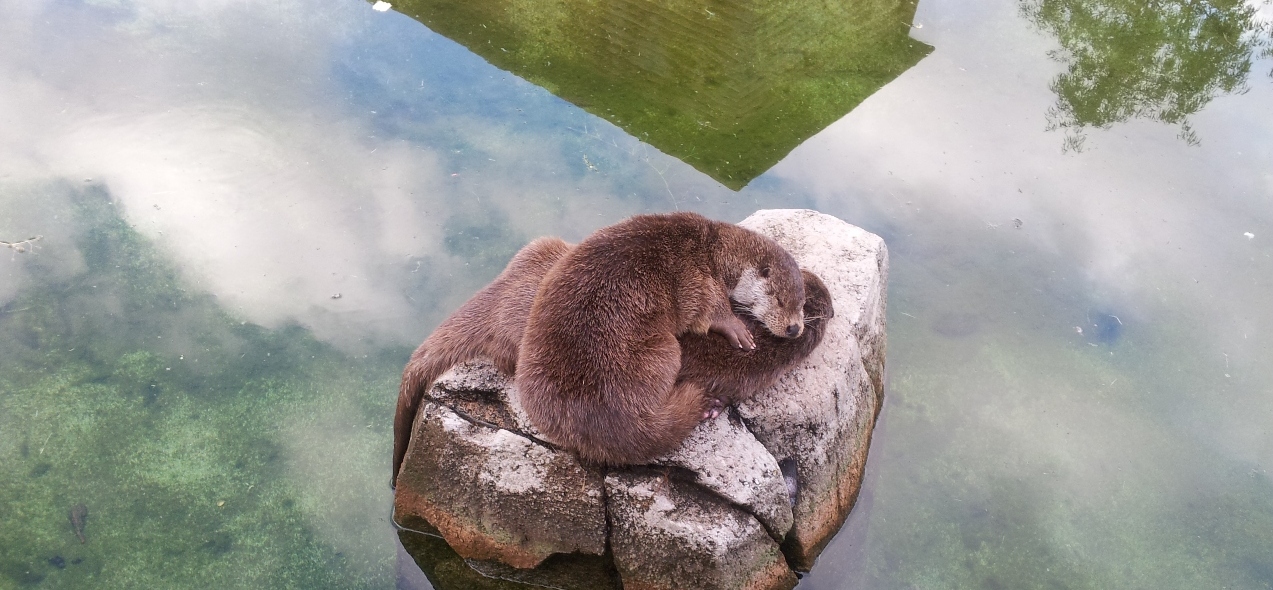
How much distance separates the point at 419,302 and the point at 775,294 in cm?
203

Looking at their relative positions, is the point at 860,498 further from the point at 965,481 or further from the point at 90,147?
the point at 90,147

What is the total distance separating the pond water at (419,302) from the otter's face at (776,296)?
1.04 meters

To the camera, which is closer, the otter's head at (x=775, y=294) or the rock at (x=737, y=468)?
the rock at (x=737, y=468)

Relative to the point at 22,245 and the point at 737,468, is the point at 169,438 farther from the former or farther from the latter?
the point at 737,468

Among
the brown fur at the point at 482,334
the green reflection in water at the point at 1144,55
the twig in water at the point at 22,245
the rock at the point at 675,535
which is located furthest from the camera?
the green reflection in water at the point at 1144,55

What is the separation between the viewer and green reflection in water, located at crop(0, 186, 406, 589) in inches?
144

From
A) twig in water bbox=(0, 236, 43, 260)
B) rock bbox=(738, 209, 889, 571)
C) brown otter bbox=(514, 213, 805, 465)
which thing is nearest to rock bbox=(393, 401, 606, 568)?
brown otter bbox=(514, 213, 805, 465)

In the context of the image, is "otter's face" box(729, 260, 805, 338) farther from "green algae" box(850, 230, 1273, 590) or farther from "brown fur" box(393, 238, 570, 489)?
"green algae" box(850, 230, 1273, 590)

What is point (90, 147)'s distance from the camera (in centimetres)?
541

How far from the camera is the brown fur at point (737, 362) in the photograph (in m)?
3.36

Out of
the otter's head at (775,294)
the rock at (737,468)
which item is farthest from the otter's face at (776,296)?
the rock at (737,468)

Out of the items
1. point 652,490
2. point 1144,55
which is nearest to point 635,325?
point 652,490

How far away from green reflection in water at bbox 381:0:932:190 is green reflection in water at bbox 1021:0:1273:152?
1085 millimetres

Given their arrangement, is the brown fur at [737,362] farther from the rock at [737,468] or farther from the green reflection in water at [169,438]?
the green reflection in water at [169,438]
